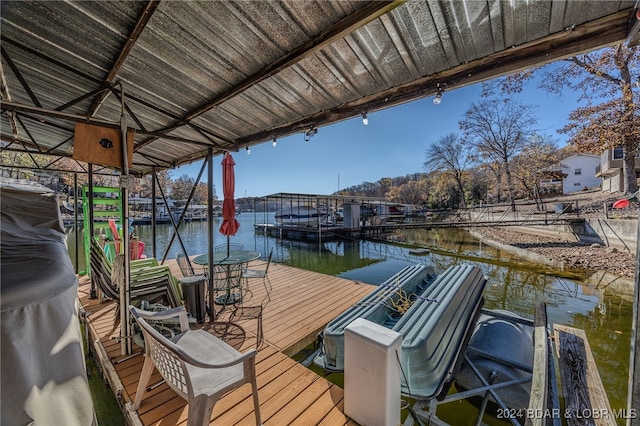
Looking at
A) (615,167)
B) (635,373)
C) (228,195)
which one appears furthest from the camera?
(615,167)

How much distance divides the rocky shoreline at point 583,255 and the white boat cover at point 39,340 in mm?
10067

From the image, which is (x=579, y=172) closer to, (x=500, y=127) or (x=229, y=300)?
(x=500, y=127)

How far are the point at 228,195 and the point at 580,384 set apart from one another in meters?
4.93

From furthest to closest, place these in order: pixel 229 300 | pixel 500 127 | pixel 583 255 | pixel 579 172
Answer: pixel 579 172 < pixel 500 127 < pixel 583 255 < pixel 229 300

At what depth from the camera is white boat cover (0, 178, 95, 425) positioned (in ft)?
2.46

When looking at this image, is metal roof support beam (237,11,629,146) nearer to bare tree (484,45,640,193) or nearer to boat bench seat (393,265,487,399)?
boat bench seat (393,265,487,399)

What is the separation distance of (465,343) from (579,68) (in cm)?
1549

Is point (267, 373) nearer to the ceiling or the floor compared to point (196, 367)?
nearer to the floor

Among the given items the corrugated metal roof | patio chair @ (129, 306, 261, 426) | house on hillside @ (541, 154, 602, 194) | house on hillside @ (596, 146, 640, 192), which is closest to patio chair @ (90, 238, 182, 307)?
patio chair @ (129, 306, 261, 426)

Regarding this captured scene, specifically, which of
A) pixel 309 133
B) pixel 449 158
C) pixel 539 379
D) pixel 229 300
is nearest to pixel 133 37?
pixel 309 133

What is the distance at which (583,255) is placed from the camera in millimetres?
8500

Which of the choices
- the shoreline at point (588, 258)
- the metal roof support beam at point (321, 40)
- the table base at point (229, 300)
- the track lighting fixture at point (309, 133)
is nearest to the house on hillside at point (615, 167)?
the shoreline at point (588, 258)

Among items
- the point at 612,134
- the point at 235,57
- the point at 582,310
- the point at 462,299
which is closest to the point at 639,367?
the point at 462,299

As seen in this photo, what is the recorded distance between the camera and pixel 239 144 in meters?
3.62
